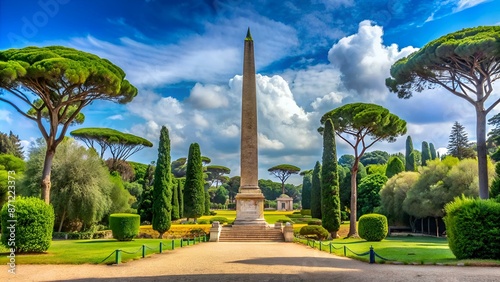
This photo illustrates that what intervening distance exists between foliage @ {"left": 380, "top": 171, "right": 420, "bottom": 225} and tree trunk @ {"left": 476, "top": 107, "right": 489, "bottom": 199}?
14.7 m

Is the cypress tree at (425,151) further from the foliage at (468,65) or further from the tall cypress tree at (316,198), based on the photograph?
the foliage at (468,65)

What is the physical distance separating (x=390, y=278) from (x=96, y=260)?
887 centimetres

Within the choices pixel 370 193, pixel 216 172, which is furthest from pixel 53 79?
pixel 216 172

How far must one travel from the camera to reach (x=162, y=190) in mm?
29875

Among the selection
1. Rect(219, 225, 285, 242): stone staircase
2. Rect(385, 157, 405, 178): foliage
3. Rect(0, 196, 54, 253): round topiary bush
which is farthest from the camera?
Rect(385, 157, 405, 178): foliage

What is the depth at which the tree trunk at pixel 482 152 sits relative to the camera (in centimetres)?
1939

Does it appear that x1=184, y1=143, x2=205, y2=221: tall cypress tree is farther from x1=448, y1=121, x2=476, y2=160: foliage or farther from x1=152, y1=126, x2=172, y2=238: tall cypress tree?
x1=448, y1=121, x2=476, y2=160: foliage

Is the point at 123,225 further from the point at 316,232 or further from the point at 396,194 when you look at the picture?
the point at 396,194

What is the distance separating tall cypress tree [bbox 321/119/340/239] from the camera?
29.5m

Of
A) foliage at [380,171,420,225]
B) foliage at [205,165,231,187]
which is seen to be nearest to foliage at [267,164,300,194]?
foliage at [205,165,231,187]

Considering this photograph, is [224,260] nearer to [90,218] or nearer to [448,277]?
[448,277]

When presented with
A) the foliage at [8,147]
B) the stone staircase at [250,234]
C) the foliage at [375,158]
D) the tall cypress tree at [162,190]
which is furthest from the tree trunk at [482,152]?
the foliage at [375,158]

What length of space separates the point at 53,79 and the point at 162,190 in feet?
39.5

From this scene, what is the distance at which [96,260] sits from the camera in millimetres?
13227
